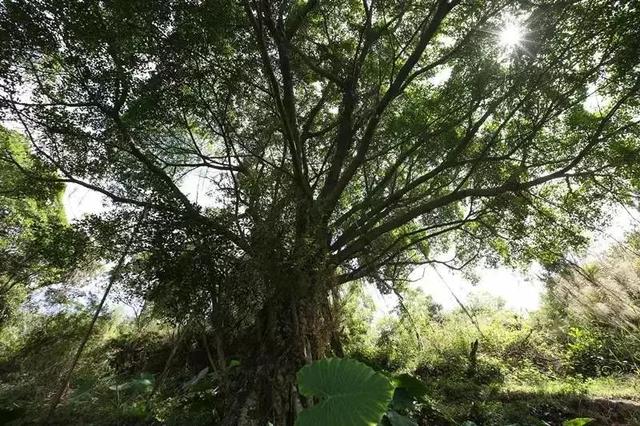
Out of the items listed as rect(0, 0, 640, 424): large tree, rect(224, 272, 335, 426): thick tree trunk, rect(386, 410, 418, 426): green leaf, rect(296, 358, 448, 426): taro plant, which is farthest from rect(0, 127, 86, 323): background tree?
rect(386, 410, 418, 426): green leaf

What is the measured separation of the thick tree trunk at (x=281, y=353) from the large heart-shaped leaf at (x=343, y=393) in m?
1.05

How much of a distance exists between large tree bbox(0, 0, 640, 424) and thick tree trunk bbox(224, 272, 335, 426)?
0.02m

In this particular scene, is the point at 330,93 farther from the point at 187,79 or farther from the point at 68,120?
the point at 68,120

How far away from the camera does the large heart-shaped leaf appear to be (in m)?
2.66

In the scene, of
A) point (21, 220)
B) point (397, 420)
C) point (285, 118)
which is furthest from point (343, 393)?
point (21, 220)

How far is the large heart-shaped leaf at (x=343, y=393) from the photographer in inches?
105

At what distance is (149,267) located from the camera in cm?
419

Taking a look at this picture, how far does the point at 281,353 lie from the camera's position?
14.1ft

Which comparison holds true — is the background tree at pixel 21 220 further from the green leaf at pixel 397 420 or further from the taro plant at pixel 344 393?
the green leaf at pixel 397 420

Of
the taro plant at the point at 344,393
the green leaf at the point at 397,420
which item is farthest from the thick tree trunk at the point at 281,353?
the taro plant at the point at 344,393

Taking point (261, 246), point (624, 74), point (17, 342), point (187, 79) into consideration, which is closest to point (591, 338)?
point (624, 74)

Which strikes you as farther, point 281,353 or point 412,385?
point 281,353

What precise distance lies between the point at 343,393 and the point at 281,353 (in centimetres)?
160

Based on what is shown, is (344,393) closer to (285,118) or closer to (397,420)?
(397,420)
